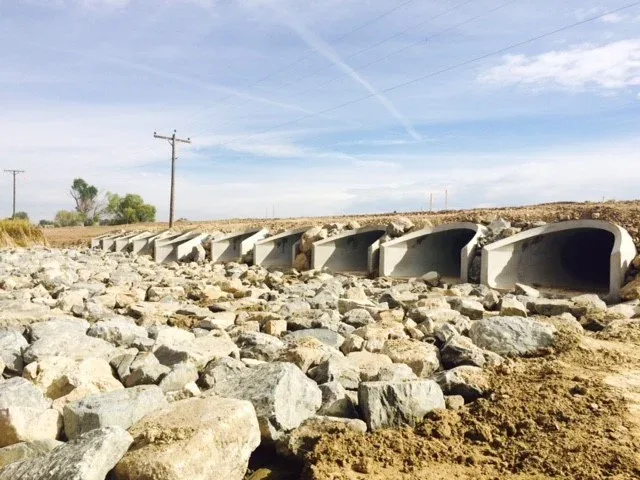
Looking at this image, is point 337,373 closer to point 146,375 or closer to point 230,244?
point 146,375

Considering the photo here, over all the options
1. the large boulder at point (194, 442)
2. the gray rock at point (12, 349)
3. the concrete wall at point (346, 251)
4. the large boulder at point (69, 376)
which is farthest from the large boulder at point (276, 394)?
the concrete wall at point (346, 251)

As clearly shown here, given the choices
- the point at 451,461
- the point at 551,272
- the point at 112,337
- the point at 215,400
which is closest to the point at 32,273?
the point at 112,337

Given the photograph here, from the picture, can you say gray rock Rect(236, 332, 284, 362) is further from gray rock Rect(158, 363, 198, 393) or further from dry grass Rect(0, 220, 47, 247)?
dry grass Rect(0, 220, 47, 247)

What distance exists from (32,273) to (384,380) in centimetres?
1226

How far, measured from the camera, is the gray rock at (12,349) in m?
5.38

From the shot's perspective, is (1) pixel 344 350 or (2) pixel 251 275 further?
(2) pixel 251 275

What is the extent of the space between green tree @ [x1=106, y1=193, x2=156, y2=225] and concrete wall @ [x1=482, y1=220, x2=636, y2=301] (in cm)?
4626

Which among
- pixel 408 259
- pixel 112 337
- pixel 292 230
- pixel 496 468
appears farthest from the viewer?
pixel 292 230

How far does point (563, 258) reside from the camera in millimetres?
16406

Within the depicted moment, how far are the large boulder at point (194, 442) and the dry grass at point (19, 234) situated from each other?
95.3 feet

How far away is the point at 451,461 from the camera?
375cm

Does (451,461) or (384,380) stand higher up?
(384,380)

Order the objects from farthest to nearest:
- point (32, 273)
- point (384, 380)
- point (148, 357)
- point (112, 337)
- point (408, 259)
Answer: point (408, 259), point (32, 273), point (112, 337), point (148, 357), point (384, 380)

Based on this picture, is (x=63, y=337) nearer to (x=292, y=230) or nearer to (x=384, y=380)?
(x=384, y=380)
